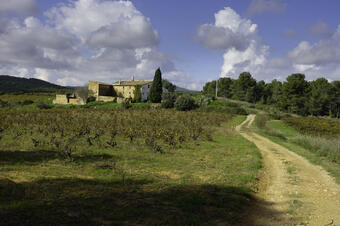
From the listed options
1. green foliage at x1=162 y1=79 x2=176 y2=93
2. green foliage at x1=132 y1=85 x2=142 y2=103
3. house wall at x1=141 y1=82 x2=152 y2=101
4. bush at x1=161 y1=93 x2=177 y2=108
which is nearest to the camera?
bush at x1=161 y1=93 x2=177 y2=108

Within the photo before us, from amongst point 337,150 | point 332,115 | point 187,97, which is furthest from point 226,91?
point 337,150

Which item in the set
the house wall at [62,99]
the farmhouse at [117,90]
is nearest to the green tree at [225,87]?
the farmhouse at [117,90]

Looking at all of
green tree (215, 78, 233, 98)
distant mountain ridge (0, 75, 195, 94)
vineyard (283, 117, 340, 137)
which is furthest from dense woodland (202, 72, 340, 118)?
distant mountain ridge (0, 75, 195, 94)

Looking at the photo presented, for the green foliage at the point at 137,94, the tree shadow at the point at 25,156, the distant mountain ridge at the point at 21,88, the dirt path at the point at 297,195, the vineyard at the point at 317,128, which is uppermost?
the distant mountain ridge at the point at 21,88

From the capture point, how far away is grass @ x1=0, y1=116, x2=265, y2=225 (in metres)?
4.87

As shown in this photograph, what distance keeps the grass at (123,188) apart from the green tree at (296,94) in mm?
50651

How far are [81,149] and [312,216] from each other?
10414 millimetres

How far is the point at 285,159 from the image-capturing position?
1202 centimetres

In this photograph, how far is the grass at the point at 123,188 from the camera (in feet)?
16.0

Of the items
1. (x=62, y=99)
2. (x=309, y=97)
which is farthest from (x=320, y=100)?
(x=62, y=99)

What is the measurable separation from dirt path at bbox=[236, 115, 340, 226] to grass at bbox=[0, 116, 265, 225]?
0.57 meters

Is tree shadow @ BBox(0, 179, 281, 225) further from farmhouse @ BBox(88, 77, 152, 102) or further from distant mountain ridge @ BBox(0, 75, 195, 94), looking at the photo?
distant mountain ridge @ BBox(0, 75, 195, 94)

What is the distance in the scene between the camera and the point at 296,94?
5509cm

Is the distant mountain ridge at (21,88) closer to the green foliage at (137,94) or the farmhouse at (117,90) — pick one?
the farmhouse at (117,90)
